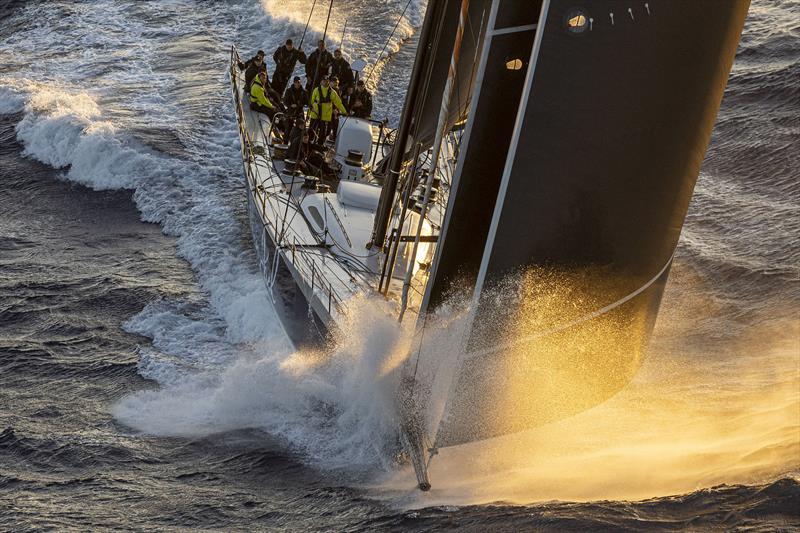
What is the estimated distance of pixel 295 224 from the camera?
9.70 meters

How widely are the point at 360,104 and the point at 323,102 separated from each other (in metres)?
0.72

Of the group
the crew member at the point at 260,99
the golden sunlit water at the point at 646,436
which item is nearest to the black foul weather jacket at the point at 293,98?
the crew member at the point at 260,99

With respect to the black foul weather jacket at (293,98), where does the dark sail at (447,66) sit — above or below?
above

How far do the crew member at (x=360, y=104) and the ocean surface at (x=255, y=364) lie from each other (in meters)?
2.09

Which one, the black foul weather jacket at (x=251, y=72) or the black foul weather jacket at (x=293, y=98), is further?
the black foul weather jacket at (x=251, y=72)

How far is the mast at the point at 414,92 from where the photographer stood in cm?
795

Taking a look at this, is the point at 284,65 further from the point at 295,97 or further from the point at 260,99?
the point at 260,99

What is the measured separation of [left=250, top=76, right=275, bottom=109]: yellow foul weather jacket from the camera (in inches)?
494

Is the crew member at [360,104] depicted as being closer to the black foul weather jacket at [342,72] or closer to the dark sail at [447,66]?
the black foul weather jacket at [342,72]

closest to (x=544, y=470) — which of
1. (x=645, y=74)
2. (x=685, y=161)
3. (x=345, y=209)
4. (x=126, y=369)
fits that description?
(x=685, y=161)

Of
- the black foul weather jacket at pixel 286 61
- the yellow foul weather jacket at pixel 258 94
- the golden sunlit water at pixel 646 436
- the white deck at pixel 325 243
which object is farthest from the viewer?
the black foul weather jacket at pixel 286 61

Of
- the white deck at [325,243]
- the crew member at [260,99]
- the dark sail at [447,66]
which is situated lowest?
the white deck at [325,243]

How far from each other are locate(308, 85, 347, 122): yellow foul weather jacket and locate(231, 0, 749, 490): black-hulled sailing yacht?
398 centimetres

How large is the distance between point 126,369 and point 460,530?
14.7 ft
